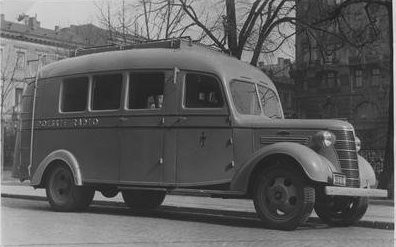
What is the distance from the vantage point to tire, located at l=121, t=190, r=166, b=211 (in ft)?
39.1

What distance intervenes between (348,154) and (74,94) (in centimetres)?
481

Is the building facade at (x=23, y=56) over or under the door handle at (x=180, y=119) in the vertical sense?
over

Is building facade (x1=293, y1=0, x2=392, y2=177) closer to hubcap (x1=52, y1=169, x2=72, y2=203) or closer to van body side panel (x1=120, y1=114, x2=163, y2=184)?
van body side panel (x1=120, y1=114, x2=163, y2=184)

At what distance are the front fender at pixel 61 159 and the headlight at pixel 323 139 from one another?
3980 millimetres

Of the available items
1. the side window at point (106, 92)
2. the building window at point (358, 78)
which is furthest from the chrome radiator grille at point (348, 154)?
the building window at point (358, 78)

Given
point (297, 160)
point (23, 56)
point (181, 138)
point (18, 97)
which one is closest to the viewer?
point (297, 160)

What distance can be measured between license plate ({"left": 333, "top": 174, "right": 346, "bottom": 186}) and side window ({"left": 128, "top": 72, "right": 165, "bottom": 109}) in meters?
2.88

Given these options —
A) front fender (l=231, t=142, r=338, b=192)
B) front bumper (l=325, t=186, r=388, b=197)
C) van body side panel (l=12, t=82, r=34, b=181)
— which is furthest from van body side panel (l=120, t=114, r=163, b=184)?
front bumper (l=325, t=186, r=388, b=197)

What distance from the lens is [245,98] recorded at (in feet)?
31.8

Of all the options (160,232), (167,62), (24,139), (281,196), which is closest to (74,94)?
(24,139)

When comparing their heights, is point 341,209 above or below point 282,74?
below

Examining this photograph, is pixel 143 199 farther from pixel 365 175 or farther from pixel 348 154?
pixel 348 154

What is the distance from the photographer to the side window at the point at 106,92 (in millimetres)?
10422

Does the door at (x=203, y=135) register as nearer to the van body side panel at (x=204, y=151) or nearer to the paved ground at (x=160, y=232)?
the van body side panel at (x=204, y=151)
